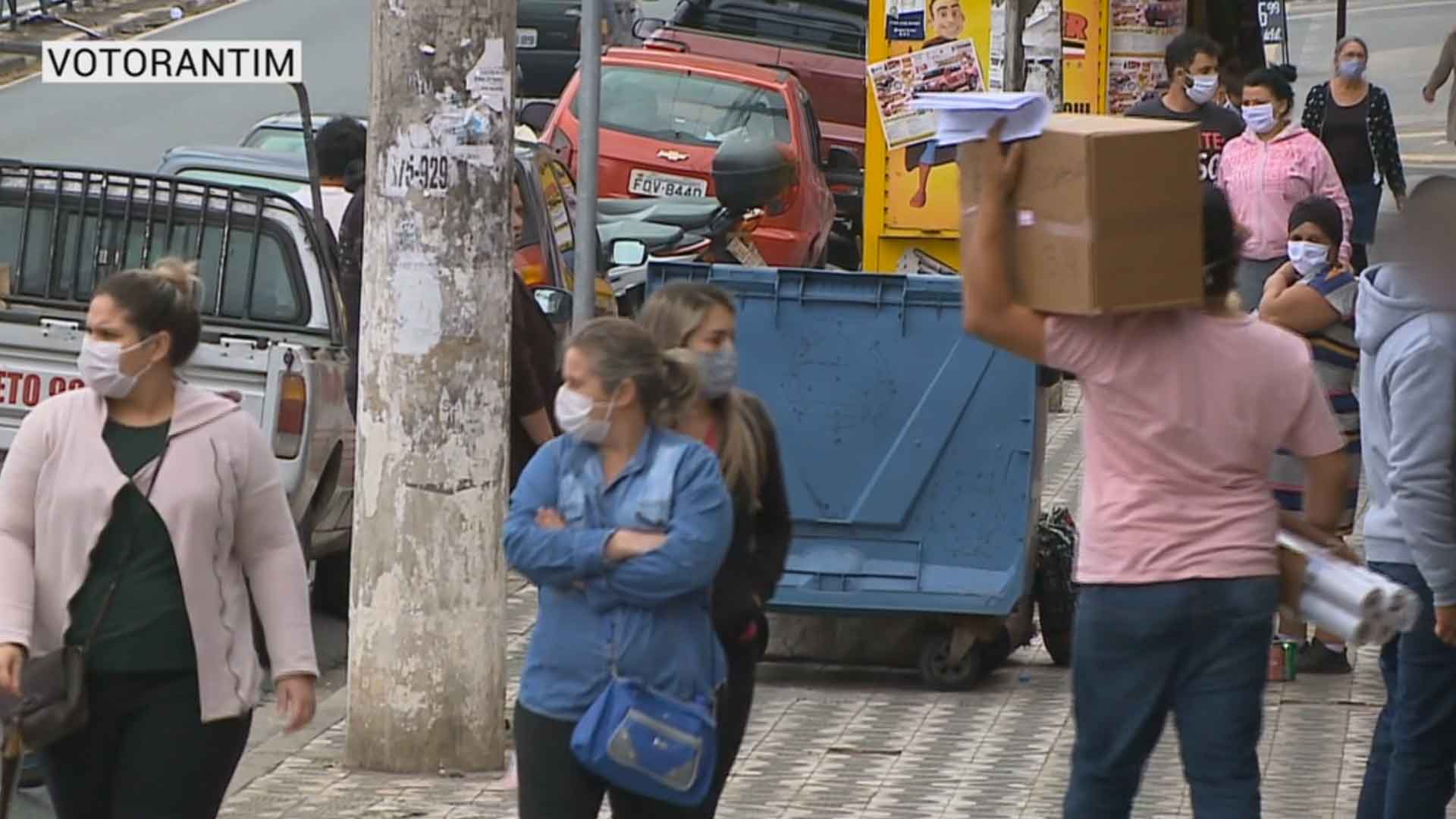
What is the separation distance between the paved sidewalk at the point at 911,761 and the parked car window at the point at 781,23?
15.9 metres

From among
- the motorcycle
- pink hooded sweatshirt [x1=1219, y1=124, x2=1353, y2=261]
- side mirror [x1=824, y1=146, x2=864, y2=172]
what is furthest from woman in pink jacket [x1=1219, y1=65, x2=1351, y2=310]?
side mirror [x1=824, y1=146, x2=864, y2=172]

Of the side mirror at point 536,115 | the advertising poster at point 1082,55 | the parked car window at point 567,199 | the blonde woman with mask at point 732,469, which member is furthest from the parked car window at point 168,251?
the side mirror at point 536,115

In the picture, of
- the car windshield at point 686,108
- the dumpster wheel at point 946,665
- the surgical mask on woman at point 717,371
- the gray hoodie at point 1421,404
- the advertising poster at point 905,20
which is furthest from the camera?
the car windshield at point 686,108

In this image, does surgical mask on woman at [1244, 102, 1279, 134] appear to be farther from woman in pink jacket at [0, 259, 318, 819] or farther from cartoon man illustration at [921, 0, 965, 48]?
woman in pink jacket at [0, 259, 318, 819]

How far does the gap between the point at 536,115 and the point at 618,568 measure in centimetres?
1485

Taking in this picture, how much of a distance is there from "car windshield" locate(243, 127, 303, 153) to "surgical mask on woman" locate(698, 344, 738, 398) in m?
9.03

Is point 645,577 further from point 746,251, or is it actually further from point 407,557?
point 746,251

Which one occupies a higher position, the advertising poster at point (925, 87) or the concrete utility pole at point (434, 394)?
the advertising poster at point (925, 87)

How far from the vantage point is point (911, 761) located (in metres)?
8.61

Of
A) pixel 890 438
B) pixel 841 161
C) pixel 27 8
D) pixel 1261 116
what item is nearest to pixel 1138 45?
pixel 841 161

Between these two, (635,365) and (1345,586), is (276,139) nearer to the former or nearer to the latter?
(635,365)

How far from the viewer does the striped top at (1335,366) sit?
934 cm

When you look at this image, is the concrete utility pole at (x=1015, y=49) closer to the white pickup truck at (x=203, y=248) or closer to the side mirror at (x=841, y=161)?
the side mirror at (x=841, y=161)

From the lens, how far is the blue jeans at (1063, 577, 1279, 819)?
5.56m
